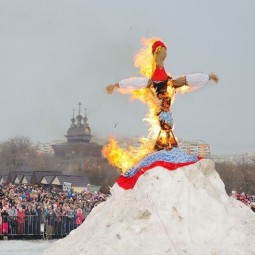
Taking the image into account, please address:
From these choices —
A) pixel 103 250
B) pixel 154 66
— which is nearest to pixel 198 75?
pixel 154 66

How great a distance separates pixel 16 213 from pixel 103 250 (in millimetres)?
11277

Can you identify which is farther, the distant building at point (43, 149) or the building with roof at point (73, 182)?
the distant building at point (43, 149)

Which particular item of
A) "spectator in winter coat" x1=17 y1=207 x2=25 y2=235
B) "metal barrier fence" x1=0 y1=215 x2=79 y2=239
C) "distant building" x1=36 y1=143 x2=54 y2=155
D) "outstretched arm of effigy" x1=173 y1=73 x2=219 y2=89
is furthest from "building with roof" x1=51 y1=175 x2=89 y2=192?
"distant building" x1=36 y1=143 x2=54 y2=155

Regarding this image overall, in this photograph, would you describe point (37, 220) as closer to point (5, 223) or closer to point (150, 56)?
point (5, 223)

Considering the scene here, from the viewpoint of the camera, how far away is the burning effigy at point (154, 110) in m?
12.6

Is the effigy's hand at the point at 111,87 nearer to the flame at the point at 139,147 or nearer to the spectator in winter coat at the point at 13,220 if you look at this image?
the flame at the point at 139,147

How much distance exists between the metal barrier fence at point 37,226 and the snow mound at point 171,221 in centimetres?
936

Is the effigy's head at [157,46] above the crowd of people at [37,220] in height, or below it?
above

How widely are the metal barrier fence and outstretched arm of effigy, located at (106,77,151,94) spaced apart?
10068mm

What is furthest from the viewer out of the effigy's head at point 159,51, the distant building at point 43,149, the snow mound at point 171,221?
the distant building at point 43,149

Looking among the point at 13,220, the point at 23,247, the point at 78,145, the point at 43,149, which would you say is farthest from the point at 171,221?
the point at 43,149

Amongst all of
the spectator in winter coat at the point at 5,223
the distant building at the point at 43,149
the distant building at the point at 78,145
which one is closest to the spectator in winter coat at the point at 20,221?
the spectator in winter coat at the point at 5,223

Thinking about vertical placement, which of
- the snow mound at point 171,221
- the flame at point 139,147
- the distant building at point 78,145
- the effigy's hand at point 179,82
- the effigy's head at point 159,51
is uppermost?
the distant building at point 78,145

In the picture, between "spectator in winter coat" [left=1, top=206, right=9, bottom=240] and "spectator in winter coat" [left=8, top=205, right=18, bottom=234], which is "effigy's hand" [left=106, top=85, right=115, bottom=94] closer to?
"spectator in winter coat" [left=1, top=206, right=9, bottom=240]
